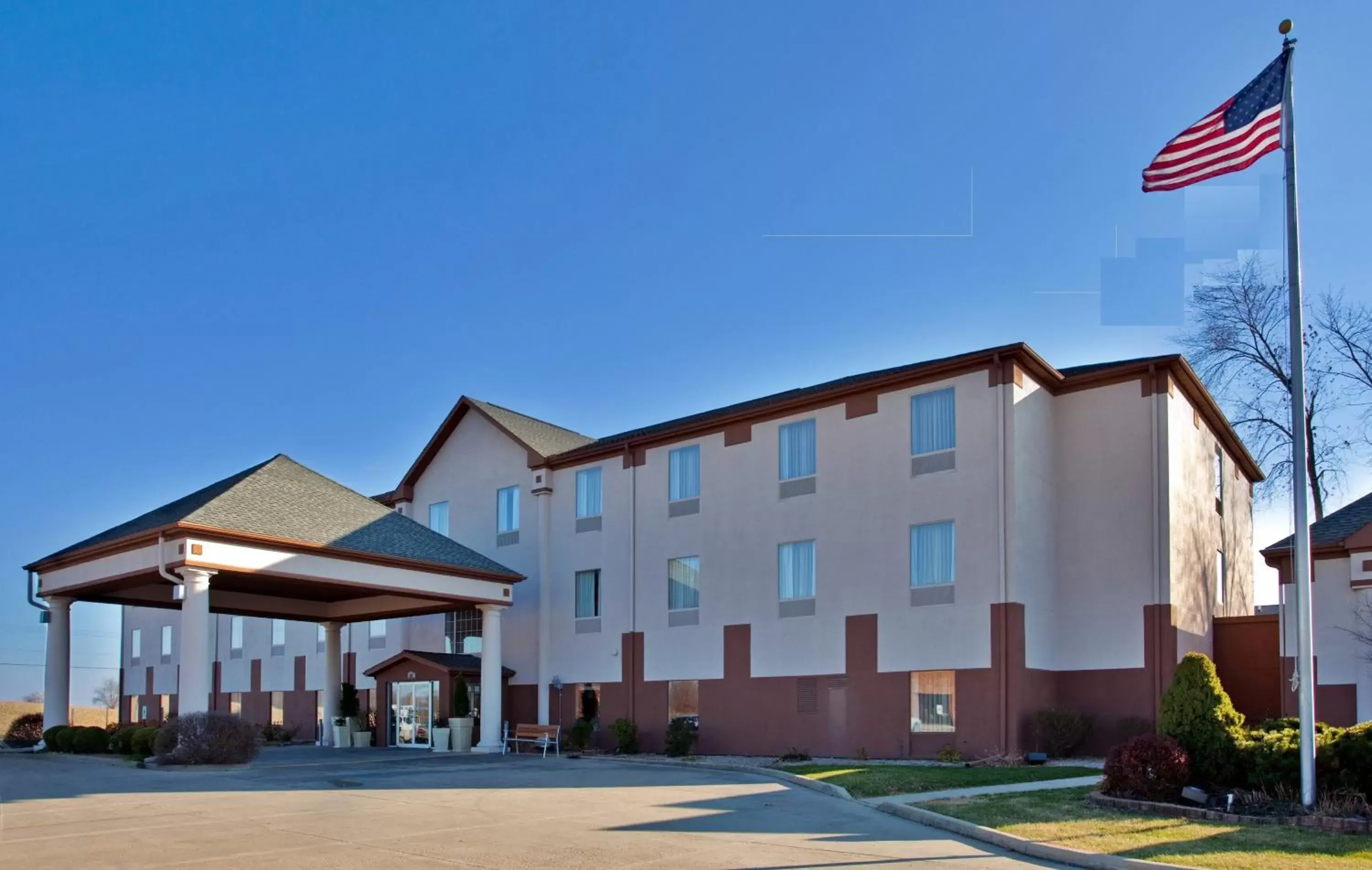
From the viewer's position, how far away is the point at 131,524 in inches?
1191

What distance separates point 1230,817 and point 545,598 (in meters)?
24.3

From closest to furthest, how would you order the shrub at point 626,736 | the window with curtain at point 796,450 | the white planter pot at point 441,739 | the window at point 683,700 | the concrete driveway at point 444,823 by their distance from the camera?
the concrete driveway at point 444,823 < the window with curtain at point 796,450 < the window at point 683,700 < the shrub at point 626,736 < the white planter pot at point 441,739

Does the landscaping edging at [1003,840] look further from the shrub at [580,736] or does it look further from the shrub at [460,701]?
the shrub at [460,701]

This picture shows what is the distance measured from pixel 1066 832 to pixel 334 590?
81.2ft

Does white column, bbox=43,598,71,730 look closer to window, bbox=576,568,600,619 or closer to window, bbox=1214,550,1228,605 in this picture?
window, bbox=576,568,600,619

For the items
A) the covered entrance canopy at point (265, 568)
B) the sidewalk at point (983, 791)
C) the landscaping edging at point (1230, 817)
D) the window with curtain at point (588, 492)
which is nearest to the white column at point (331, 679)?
the covered entrance canopy at point (265, 568)

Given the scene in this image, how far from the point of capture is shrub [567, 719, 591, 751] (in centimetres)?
3338

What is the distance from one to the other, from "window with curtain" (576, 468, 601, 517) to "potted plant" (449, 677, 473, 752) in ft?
19.6

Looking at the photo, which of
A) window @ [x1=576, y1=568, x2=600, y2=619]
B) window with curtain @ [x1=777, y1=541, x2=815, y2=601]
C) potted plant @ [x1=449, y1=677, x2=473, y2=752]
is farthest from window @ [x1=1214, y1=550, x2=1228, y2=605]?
potted plant @ [x1=449, y1=677, x2=473, y2=752]

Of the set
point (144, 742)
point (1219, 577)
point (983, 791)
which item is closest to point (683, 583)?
point (144, 742)

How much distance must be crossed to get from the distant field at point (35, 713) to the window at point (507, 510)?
1678 centimetres

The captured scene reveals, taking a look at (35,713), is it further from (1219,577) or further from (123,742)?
(1219,577)

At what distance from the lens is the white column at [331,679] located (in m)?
38.6

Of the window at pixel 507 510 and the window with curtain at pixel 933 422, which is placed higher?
the window with curtain at pixel 933 422
